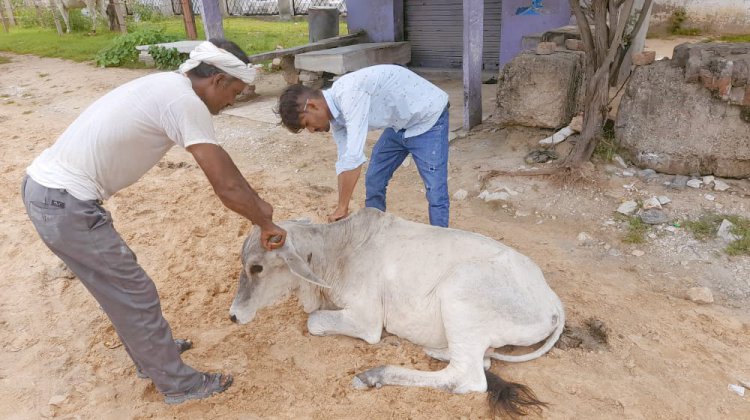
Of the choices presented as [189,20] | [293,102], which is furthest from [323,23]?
[293,102]

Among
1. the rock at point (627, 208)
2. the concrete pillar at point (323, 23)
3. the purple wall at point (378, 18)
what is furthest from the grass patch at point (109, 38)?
the rock at point (627, 208)

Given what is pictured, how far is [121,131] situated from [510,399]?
228cm

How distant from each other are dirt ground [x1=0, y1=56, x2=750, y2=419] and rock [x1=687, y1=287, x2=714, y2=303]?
6 centimetres

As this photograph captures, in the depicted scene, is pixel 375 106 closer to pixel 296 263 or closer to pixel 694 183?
pixel 296 263

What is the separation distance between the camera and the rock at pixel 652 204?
4.90 meters

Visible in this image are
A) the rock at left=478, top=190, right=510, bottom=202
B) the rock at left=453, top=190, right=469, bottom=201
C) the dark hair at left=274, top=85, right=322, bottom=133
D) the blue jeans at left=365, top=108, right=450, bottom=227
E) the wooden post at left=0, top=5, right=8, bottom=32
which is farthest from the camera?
the wooden post at left=0, top=5, right=8, bottom=32

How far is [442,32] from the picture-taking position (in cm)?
1027

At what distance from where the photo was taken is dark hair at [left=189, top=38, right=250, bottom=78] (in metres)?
2.62

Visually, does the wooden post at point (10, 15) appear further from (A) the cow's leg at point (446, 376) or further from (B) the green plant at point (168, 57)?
(A) the cow's leg at point (446, 376)

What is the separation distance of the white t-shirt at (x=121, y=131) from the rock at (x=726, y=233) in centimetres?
410

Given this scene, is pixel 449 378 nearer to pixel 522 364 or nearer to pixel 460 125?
pixel 522 364

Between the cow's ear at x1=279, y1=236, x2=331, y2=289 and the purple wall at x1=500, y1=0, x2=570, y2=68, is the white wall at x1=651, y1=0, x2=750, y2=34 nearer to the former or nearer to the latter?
the purple wall at x1=500, y1=0, x2=570, y2=68

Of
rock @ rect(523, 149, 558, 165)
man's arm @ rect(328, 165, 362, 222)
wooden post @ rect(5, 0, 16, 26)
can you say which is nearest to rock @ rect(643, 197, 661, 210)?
rock @ rect(523, 149, 558, 165)

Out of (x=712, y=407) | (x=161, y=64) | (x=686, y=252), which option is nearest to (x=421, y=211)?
(x=686, y=252)
